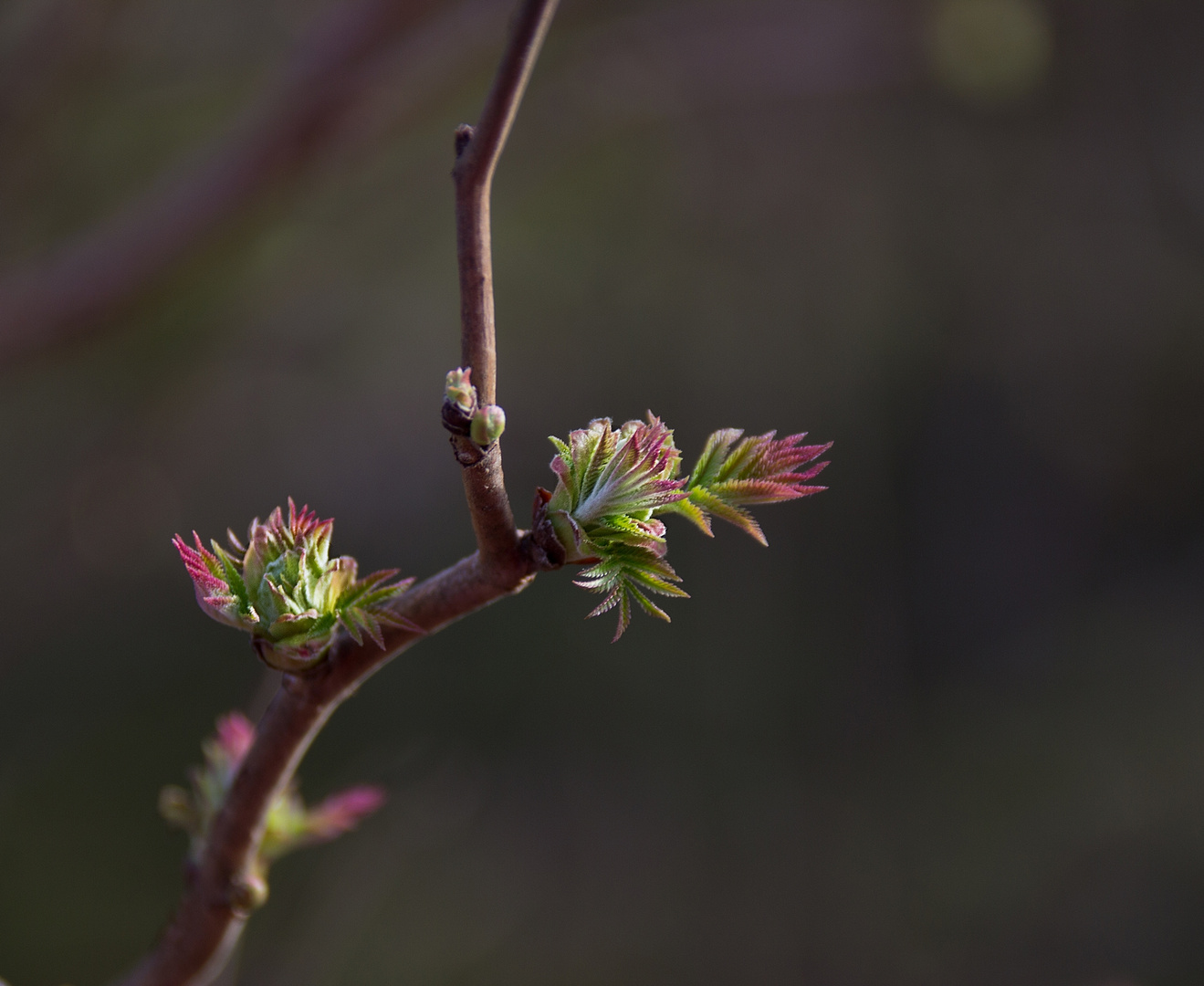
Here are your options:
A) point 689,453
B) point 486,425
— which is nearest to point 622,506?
point 486,425

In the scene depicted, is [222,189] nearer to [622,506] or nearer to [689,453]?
[622,506]

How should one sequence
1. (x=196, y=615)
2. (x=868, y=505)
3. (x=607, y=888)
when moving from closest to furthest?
(x=607, y=888) < (x=196, y=615) < (x=868, y=505)

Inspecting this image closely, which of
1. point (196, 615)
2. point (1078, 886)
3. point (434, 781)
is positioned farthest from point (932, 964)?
point (196, 615)

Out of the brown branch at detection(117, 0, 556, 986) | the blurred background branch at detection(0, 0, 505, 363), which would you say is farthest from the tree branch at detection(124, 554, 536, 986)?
the blurred background branch at detection(0, 0, 505, 363)

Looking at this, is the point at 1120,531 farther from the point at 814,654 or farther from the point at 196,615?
the point at 196,615

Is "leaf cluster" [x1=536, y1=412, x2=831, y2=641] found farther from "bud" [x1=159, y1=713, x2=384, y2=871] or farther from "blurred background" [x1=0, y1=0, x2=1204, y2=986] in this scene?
"blurred background" [x1=0, y1=0, x2=1204, y2=986]

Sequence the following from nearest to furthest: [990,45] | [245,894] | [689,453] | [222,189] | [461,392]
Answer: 1. [461,392]
2. [245,894]
3. [222,189]
4. [990,45]
5. [689,453]

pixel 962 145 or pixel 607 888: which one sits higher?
pixel 962 145
